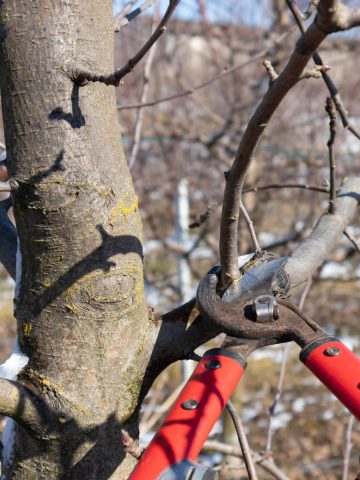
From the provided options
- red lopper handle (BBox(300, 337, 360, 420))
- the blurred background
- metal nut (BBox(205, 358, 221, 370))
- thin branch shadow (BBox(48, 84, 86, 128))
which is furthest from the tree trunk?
the blurred background

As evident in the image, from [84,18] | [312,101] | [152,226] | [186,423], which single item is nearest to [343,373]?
[186,423]

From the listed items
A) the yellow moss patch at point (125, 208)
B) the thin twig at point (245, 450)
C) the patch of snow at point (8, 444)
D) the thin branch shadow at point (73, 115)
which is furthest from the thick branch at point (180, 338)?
the thin branch shadow at point (73, 115)

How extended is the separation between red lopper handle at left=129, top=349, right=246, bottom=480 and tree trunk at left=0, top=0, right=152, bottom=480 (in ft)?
0.59

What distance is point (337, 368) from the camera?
3.72 feet

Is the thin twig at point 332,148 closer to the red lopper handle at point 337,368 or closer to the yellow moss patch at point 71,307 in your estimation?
the red lopper handle at point 337,368

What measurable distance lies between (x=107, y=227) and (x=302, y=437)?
494cm

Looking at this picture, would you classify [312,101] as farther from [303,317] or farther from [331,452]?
[303,317]

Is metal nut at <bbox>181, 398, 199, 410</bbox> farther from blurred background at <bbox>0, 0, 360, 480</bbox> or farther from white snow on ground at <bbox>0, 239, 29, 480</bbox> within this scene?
blurred background at <bbox>0, 0, 360, 480</bbox>

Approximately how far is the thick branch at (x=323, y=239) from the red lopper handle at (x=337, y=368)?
234 millimetres

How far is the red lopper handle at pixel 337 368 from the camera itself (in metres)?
1.10

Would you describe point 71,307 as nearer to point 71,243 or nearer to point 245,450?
point 71,243

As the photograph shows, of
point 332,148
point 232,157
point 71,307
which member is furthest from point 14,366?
point 232,157

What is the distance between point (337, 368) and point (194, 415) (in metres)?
0.28

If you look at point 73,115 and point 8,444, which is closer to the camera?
point 73,115
